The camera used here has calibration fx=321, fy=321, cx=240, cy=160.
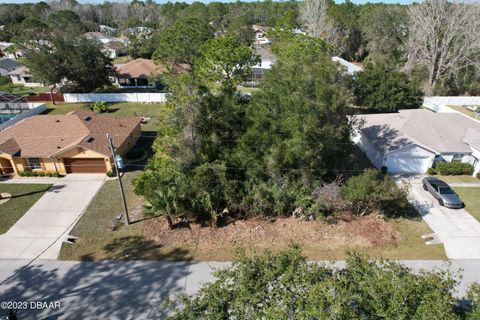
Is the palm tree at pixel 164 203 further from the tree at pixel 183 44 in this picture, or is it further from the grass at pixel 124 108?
the tree at pixel 183 44

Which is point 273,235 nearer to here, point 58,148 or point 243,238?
point 243,238

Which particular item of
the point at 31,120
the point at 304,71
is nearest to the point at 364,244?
the point at 304,71

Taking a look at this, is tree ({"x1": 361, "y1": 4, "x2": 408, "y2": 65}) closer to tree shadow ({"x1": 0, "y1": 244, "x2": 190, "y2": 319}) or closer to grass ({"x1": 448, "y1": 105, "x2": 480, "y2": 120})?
grass ({"x1": 448, "y1": 105, "x2": 480, "y2": 120})

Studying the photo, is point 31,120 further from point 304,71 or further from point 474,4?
point 474,4

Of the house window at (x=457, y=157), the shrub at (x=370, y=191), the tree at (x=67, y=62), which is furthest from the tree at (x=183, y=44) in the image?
the house window at (x=457, y=157)

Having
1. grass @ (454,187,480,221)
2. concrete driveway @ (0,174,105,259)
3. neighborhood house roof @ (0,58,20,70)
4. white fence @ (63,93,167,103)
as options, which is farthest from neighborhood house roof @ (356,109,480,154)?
neighborhood house roof @ (0,58,20,70)

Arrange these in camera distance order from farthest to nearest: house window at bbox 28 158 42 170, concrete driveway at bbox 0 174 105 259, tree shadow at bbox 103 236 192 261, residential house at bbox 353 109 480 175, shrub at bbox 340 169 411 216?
house window at bbox 28 158 42 170 < residential house at bbox 353 109 480 175 < shrub at bbox 340 169 411 216 < concrete driveway at bbox 0 174 105 259 < tree shadow at bbox 103 236 192 261
